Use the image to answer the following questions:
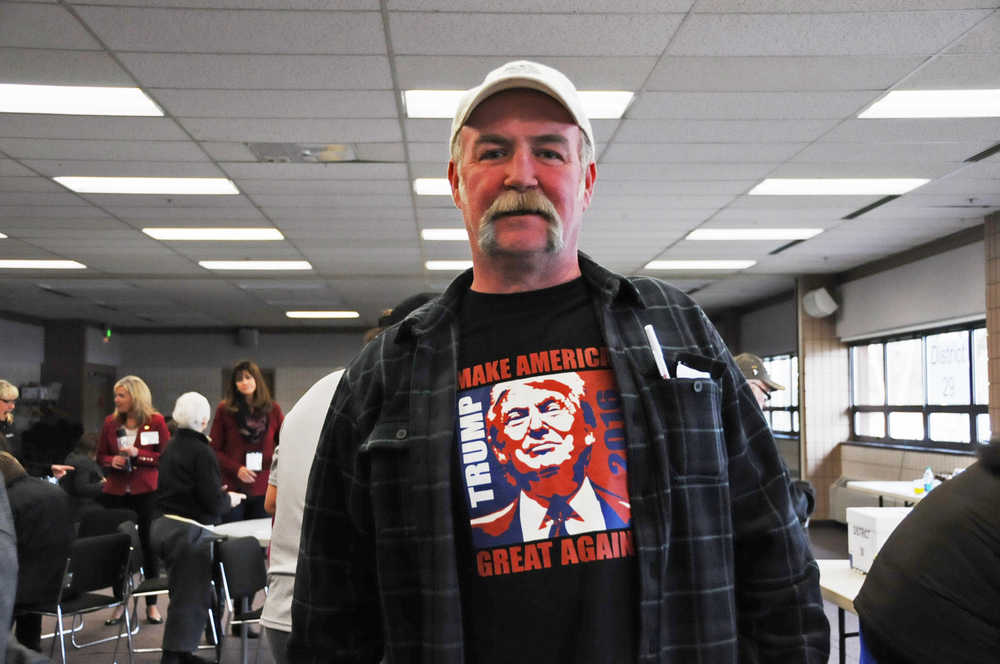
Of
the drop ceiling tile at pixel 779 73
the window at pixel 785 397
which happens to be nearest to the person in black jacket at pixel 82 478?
the drop ceiling tile at pixel 779 73

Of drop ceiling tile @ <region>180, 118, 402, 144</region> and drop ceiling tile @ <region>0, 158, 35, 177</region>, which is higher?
drop ceiling tile @ <region>180, 118, 402, 144</region>

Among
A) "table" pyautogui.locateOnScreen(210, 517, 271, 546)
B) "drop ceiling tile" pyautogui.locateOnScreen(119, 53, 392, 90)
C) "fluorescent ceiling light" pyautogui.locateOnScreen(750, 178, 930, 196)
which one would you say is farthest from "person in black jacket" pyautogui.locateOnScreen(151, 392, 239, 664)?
"fluorescent ceiling light" pyautogui.locateOnScreen(750, 178, 930, 196)

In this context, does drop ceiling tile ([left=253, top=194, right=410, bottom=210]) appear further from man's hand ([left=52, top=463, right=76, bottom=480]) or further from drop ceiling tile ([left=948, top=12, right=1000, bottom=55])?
drop ceiling tile ([left=948, top=12, right=1000, bottom=55])

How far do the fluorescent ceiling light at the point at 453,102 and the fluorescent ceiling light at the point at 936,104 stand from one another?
141 centimetres

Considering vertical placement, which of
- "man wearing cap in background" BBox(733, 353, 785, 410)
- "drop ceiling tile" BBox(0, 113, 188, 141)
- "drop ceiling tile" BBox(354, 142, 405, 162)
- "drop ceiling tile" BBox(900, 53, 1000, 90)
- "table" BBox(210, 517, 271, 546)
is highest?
"drop ceiling tile" BBox(900, 53, 1000, 90)

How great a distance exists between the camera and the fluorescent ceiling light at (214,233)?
27.9 ft

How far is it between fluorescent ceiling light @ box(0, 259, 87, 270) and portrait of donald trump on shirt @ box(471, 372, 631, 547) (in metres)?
10.2

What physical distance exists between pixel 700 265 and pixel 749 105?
5997 millimetres

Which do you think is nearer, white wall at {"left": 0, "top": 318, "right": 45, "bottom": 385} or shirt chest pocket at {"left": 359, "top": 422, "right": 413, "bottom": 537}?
shirt chest pocket at {"left": 359, "top": 422, "right": 413, "bottom": 537}

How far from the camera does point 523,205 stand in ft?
3.74

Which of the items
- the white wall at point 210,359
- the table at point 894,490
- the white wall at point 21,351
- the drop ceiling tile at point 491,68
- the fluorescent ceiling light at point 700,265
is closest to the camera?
the drop ceiling tile at point 491,68

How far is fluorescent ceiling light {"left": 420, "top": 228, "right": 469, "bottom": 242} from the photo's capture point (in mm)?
8625

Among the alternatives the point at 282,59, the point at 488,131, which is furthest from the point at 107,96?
the point at 488,131

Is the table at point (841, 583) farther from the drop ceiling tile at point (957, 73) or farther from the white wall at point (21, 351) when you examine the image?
the white wall at point (21, 351)
